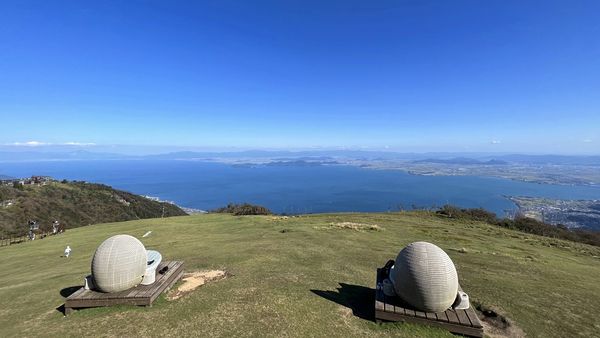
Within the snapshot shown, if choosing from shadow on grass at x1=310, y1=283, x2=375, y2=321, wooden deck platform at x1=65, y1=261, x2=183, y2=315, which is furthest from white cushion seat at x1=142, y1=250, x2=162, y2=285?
shadow on grass at x1=310, y1=283, x2=375, y2=321

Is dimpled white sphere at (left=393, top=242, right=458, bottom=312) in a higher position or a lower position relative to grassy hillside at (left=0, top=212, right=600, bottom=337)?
higher

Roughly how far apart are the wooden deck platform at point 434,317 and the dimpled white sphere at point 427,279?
253mm

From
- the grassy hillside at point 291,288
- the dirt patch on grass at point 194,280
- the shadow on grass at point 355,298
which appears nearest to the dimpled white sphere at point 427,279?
the grassy hillside at point 291,288

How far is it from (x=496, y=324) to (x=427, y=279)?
403cm

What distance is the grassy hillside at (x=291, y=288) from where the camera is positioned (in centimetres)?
958

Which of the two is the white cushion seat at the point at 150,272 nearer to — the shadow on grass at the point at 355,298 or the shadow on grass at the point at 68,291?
the shadow on grass at the point at 68,291

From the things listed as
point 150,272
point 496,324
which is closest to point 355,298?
point 496,324

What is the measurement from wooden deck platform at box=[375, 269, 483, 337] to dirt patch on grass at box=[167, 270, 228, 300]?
25.6ft

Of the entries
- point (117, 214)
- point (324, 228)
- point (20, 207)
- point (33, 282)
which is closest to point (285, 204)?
point (117, 214)

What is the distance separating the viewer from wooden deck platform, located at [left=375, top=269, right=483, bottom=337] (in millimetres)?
8984

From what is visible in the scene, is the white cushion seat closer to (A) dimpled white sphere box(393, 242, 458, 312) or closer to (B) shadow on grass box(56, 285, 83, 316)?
(B) shadow on grass box(56, 285, 83, 316)

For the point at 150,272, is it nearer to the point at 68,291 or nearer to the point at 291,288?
the point at 68,291

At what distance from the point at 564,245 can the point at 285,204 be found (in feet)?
520

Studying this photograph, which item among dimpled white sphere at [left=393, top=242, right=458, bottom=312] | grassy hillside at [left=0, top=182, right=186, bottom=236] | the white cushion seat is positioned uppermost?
dimpled white sphere at [left=393, top=242, right=458, bottom=312]
